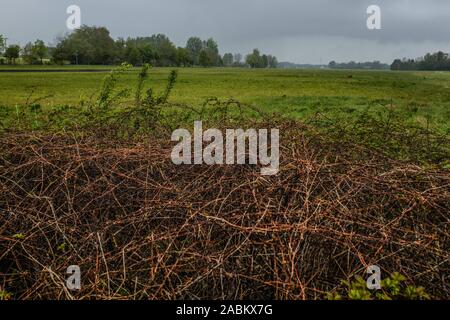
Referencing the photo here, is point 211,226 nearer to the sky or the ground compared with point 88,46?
nearer to the ground

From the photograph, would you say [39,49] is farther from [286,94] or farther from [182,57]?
[286,94]

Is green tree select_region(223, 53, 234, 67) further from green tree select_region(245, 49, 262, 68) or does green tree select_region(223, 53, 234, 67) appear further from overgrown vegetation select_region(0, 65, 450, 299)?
overgrown vegetation select_region(0, 65, 450, 299)

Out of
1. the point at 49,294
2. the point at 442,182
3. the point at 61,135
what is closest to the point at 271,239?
the point at 49,294

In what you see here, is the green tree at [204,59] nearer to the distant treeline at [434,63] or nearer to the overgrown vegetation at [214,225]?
the distant treeline at [434,63]

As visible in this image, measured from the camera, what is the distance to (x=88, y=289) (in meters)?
2.90

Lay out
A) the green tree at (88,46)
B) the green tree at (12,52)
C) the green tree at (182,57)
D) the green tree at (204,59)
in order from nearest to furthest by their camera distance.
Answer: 1. the green tree at (12,52)
2. the green tree at (88,46)
3. the green tree at (182,57)
4. the green tree at (204,59)

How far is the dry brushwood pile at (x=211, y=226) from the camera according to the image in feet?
9.70

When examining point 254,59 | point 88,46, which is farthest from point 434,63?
point 88,46

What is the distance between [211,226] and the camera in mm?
3258

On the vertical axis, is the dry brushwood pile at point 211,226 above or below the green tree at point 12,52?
Result: below

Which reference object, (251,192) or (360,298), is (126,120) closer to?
(251,192)

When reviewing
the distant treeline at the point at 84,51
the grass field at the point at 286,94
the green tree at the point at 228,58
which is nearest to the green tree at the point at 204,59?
the distant treeline at the point at 84,51

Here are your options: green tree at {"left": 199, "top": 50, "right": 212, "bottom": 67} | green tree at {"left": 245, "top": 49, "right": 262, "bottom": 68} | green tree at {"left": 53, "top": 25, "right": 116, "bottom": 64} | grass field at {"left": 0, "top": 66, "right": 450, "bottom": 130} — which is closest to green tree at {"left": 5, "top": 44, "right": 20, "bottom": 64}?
green tree at {"left": 53, "top": 25, "right": 116, "bottom": 64}

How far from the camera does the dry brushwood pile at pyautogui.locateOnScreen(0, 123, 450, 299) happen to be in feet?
9.70
